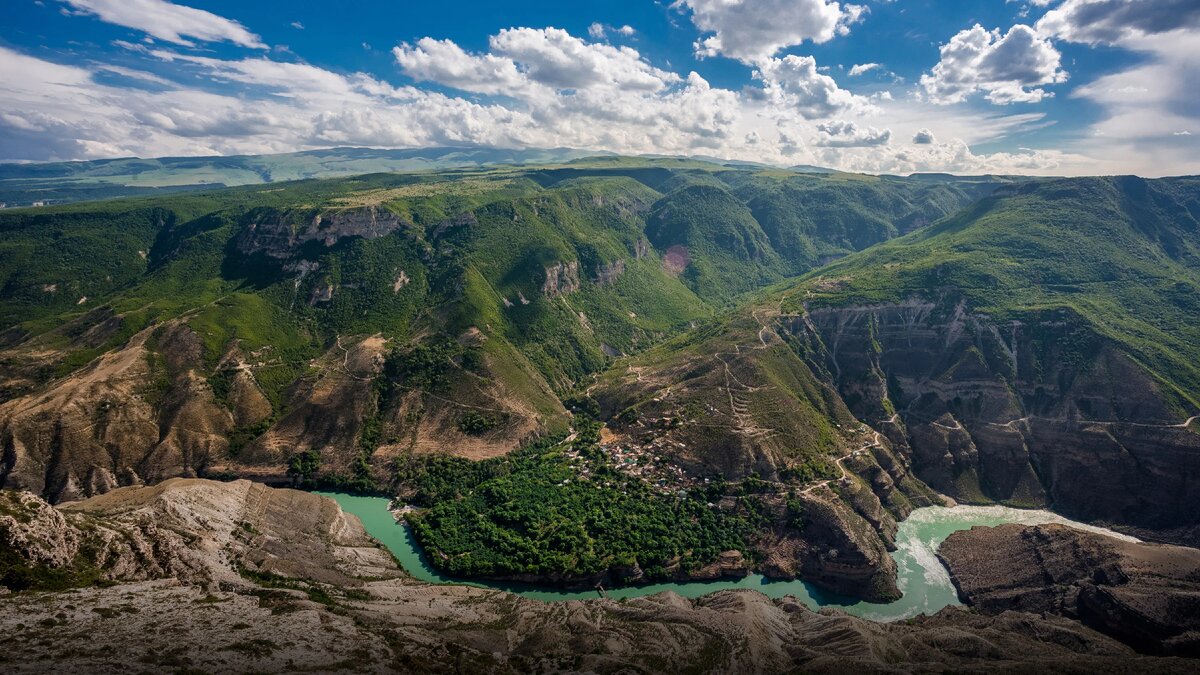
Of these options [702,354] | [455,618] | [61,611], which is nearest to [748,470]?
[702,354]

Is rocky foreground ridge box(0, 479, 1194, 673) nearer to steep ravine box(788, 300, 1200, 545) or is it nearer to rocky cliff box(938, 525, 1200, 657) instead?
rocky cliff box(938, 525, 1200, 657)

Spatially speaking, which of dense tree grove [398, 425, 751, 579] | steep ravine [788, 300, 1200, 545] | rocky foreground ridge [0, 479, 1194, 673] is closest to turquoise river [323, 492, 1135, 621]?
dense tree grove [398, 425, 751, 579]

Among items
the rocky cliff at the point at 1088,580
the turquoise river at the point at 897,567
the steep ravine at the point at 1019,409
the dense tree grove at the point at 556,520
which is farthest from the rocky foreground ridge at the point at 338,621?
the steep ravine at the point at 1019,409

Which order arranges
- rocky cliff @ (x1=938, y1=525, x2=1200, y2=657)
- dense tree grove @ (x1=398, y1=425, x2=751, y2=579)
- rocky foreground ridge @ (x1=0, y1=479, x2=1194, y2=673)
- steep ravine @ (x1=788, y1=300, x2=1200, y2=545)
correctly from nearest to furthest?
rocky foreground ridge @ (x1=0, y1=479, x2=1194, y2=673)
rocky cliff @ (x1=938, y1=525, x2=1200, y2=657)
dense tree grove @ (x1=398, y1=425, x2=751, y2=579)
steep ravine @ (x1=788, y1=300, x2=1200, y2=545)

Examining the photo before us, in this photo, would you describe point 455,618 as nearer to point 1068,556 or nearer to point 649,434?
point 649,434

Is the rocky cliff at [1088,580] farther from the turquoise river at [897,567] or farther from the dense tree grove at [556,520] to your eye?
the dense tree grove at [556,520]
